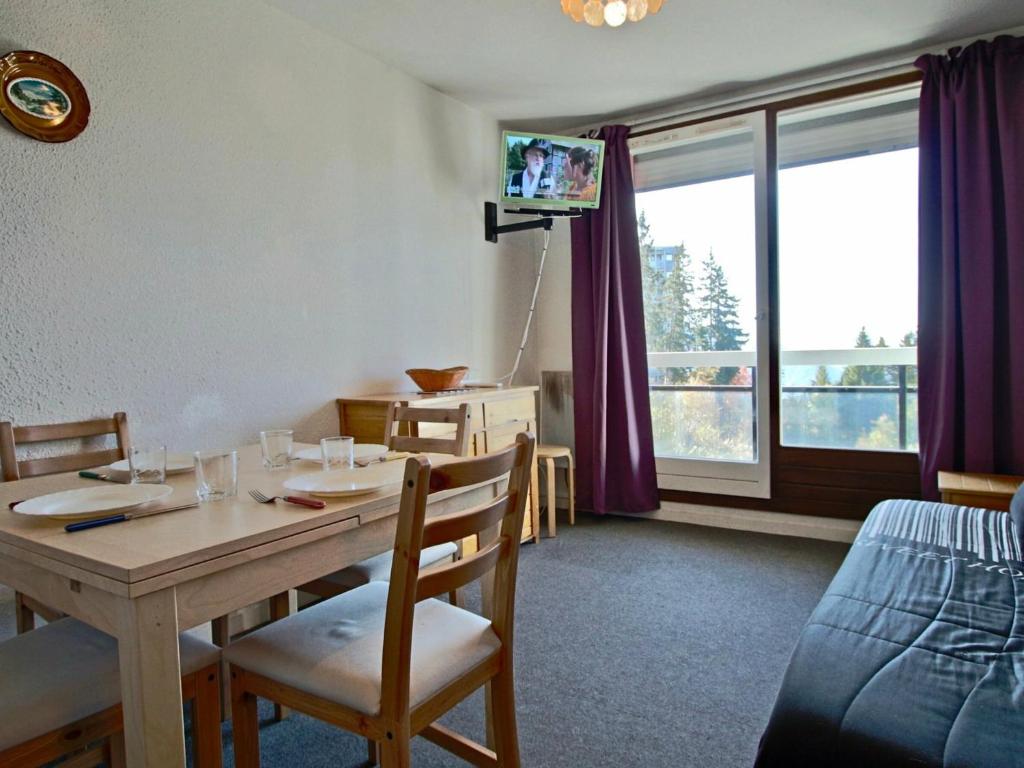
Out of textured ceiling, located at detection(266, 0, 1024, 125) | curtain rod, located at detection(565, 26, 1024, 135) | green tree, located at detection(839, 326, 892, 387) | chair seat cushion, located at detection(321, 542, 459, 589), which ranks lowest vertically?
chair seat cushion, located at detection(321, 542, 459, 589)

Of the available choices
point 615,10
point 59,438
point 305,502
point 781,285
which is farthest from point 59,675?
point 781,285

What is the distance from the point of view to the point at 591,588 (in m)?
2.57

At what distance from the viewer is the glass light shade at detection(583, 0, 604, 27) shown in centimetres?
184

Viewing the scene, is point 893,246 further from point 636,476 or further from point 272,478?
point 272,478

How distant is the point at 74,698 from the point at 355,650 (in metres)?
A: 0.47

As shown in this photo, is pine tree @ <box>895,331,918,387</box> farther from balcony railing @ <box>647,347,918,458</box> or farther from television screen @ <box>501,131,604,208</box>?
television screen @ <box>501,131,604,208</box>

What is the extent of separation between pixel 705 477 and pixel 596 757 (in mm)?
2238

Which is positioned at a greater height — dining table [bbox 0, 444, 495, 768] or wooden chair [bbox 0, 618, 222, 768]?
dining table [bbox 0, 444, 495, 768]

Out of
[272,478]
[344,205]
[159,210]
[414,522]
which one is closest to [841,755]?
[414,522]

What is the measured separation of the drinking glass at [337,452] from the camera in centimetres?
138

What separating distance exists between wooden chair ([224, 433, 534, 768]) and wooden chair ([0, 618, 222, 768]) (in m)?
0.06

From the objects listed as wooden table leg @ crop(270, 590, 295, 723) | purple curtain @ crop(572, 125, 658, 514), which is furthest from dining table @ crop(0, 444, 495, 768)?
purple curtain @ crop(572, 125, 658, 514)

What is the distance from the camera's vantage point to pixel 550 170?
3.29 m

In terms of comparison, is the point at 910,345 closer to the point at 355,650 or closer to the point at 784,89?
the point at 784,89
